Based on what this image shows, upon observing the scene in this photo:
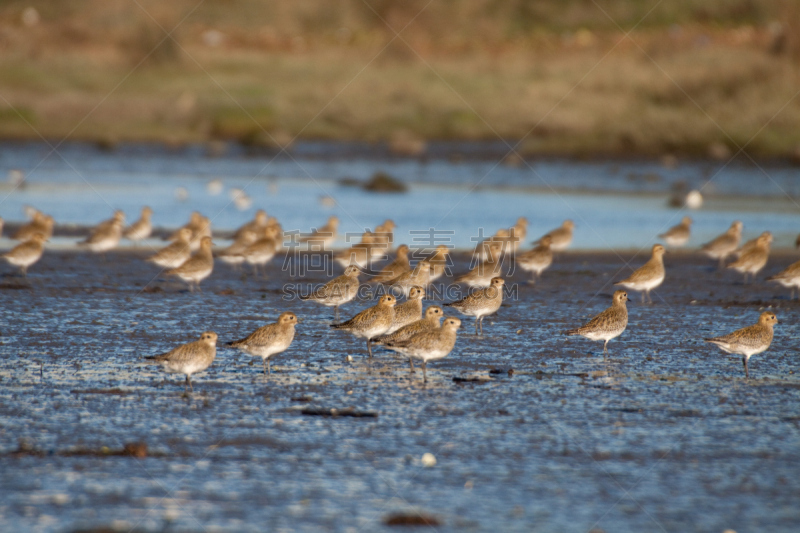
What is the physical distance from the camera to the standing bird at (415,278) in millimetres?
15562

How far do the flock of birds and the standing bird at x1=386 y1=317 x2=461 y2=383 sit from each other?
0.04 feet

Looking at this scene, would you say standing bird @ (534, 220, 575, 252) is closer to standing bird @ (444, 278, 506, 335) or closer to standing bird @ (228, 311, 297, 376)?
standing bird @ (444, 278, 506, 335)

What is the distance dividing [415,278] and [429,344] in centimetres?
460

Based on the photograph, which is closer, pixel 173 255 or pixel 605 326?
pixel 605 326

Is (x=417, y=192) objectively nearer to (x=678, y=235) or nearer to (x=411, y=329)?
(x=678, y=235)

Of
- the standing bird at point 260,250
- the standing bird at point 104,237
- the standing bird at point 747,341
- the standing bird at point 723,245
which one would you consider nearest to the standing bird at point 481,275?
the standing bird at point 260,250

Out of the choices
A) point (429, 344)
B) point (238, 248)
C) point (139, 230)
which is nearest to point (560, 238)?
point (238, 248)

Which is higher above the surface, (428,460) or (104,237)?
(104,237)

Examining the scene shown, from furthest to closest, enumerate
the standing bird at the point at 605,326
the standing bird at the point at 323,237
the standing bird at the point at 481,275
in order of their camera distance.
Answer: the standing bird at the point at 323,237 < the standing bird at the point at 481,275 < the standing bird at the point at 605,326

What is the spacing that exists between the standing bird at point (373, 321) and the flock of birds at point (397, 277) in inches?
0.5

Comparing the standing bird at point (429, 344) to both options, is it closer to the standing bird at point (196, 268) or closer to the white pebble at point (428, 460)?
the white pebble at point (428, 460)

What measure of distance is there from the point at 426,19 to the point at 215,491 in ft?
237

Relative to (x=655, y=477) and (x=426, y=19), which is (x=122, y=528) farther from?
(x=426, y=19)

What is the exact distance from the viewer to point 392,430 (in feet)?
29.8
